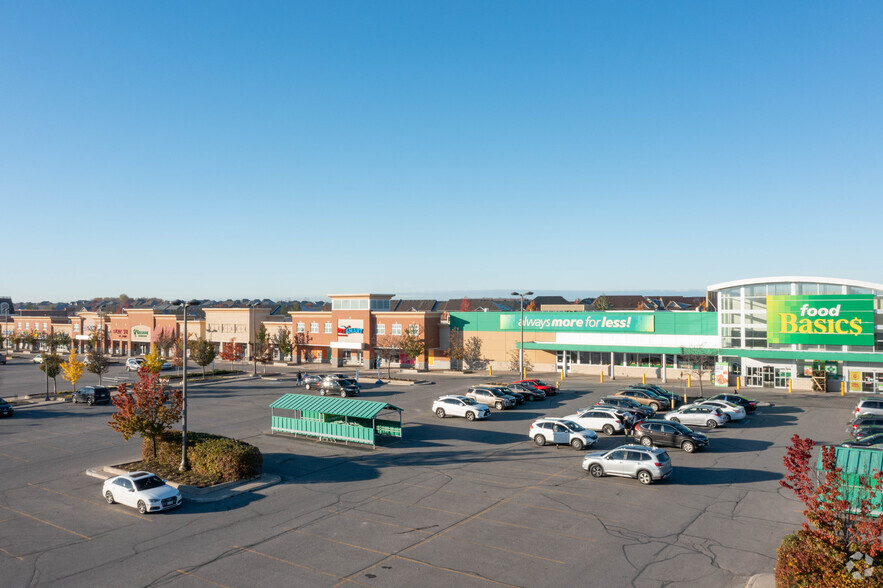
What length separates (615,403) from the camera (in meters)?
39.4

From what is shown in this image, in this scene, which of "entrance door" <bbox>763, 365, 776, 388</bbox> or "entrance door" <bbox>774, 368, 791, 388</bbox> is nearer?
"entrance door" <bbox>774, 368, 791, 388</bbox>

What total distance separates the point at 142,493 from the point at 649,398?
109 ft

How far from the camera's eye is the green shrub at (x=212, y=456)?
24.7m

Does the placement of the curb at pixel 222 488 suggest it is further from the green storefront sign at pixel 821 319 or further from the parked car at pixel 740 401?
the green storefront sign at pixel 821 319

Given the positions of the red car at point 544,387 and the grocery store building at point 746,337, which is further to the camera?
the red car at point 544,387

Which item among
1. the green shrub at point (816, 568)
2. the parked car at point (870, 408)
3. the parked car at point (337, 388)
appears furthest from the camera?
the parked car at point (337, 388)

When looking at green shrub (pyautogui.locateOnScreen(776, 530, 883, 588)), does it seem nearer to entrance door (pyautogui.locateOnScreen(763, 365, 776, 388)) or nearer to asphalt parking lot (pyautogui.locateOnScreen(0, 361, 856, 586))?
asphalt parking lot (pyautogui.locateOnScreen(0, 361, 856, 586))

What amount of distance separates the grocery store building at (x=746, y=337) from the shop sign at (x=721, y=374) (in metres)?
0.09

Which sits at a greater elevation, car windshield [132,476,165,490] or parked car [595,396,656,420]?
car windshield [132,476,165,490]

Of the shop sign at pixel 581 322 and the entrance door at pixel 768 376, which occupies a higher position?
the shop sign at pixel 581 322

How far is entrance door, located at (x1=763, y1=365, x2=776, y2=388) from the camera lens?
168 feet

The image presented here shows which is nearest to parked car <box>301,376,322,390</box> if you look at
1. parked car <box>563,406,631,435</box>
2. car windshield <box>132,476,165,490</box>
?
parked car <box>563,406,631,435</box>

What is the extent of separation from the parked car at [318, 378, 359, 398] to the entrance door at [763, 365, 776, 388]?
3561 centimetres

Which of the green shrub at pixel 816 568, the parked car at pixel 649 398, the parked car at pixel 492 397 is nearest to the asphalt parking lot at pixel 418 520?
the green shrub at pixel 816 568
